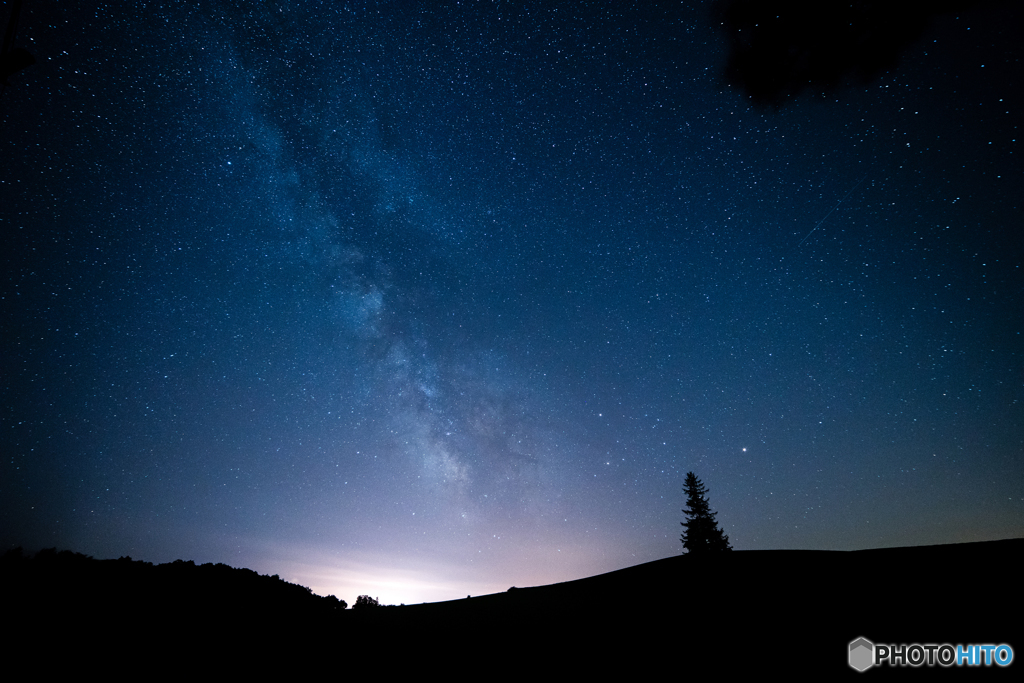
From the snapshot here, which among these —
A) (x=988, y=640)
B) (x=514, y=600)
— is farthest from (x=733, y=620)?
(x=514, y=600)

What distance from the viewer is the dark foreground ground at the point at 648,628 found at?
3.07 metres

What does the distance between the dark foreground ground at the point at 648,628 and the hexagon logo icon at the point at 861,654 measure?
7cm

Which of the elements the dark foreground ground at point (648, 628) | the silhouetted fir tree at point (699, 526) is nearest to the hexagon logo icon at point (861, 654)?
the dark foreground ground at point (648, 628)

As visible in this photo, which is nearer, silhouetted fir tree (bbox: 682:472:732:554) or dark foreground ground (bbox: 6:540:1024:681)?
dark foreground ground (bbox: 6:540:1024:681)

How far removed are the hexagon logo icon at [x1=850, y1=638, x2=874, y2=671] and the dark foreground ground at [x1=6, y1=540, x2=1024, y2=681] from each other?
0.23 ft

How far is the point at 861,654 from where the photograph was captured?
2975 millimetres

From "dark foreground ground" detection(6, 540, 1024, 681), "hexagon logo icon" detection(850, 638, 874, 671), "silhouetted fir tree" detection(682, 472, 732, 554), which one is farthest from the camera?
"silhouetted fir tree" detection(682, 472, 732, 554)

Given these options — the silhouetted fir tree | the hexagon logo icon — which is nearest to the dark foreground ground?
the hexagon logo icon

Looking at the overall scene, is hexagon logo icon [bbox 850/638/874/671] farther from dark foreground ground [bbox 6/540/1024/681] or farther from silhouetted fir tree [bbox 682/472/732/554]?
silhouetted fir tree [bbox 682/472/732/554]

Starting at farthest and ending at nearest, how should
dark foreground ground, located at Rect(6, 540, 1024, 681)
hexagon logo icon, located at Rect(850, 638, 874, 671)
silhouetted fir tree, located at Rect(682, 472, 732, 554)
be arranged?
silhouetted fir tree, located at Rect(682, 472, 732, 554) < dark foreground ground, located at Rect(6, 540, 1024, 681) < hexagon logo icon, located at Rect(850, 638, 874, 671)

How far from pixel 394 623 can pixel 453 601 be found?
61.8 inches

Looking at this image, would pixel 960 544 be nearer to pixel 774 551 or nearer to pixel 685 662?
pixel 774 551

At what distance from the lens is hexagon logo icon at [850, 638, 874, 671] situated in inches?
113

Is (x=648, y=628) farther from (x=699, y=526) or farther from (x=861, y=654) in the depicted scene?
(x=699, y=526)
